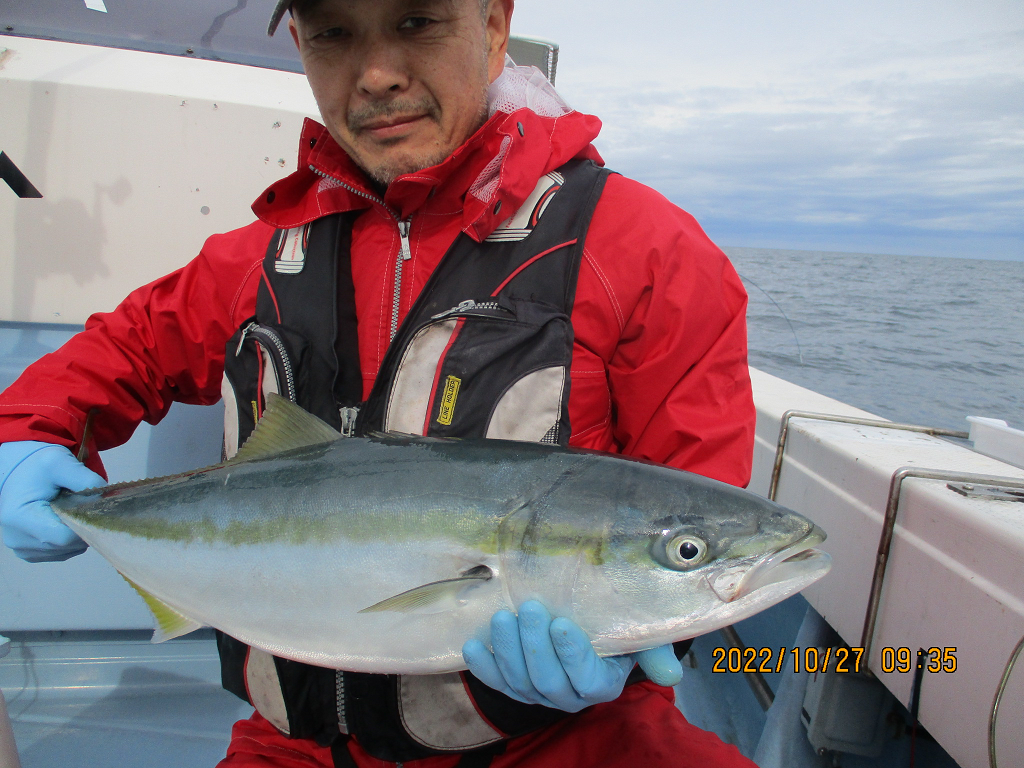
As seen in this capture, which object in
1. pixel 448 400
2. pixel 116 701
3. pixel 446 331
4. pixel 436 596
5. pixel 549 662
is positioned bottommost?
pixel 116 701

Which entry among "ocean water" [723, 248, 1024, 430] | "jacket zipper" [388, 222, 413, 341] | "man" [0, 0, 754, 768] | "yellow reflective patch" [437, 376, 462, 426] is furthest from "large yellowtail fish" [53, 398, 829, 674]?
"ocean water" [723, 248, 1024, 430]

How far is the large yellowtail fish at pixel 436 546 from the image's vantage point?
51.6 inches

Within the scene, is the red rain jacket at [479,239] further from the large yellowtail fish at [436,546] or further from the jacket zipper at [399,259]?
the large yellowtail fish at [436,546]

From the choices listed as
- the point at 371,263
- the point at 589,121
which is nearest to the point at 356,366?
the point at 371,263

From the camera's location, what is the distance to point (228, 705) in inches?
123

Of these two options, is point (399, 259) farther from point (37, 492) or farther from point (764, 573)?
point (764, 573)

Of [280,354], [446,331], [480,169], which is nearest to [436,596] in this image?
[446,331]

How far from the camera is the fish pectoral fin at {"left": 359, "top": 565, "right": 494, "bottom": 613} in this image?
53.9 inches

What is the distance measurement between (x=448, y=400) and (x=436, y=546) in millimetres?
568

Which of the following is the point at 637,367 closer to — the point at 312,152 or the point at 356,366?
the point at 356,366

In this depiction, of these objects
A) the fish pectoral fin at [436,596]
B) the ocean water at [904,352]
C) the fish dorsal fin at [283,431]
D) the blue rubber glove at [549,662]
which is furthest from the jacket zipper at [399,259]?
the ocean water at [904,352]

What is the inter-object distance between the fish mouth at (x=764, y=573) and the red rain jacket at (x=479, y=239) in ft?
1.81

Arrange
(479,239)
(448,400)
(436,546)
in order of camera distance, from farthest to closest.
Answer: (479,239) < (448,400) < (436,546)

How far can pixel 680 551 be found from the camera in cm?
132
